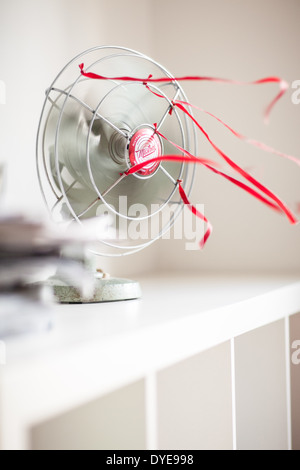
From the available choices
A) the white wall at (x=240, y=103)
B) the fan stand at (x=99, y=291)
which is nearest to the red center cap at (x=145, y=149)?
the fan stand at (x=99, y=291)

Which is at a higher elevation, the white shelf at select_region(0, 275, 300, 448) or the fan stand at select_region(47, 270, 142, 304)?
the fan stand at select_region(47, 270, 142, 304)

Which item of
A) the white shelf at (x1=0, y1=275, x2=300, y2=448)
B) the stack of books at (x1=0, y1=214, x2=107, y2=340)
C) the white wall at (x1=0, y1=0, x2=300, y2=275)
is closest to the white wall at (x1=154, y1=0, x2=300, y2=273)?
the white wall at (x1=0, y1=0, x2=300, y2=275)

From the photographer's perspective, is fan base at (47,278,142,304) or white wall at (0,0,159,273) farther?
white wall at (0,0,159,273)

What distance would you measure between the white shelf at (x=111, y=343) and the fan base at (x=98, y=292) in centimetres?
3

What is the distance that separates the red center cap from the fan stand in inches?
9.5

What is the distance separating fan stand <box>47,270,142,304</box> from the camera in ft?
3.75

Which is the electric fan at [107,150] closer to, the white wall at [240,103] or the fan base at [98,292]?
the fan base at [98,292]

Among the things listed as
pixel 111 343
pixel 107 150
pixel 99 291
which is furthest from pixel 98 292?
pixel 111 343

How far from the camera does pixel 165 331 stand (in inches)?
33.9

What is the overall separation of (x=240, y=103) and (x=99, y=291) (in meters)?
1.01

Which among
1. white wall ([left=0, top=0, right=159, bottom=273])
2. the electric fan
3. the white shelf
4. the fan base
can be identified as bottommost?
the white shelf

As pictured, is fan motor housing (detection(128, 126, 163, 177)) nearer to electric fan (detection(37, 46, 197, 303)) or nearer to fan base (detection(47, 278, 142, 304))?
electric fan (detection(37, 46, 197, 303))
